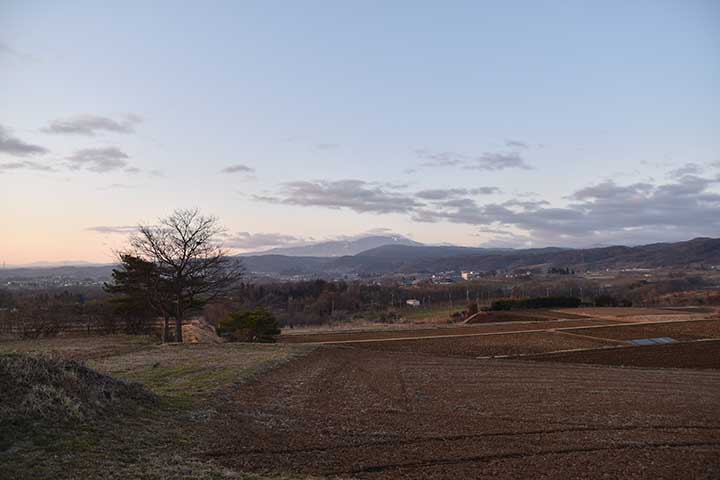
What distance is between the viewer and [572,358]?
91.9 feet

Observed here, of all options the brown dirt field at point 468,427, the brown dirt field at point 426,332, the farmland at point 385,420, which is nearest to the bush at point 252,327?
the brown dirt field at point 426,332

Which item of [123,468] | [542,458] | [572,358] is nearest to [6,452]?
[123,468]

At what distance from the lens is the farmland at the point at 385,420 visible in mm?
8492

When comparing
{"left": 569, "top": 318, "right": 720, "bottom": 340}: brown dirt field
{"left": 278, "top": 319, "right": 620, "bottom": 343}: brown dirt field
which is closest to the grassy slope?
{"left": 278, "top": 319, "right": 620, "bottom": 343}: brown dirt field

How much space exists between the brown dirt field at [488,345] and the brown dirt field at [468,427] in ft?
33.5

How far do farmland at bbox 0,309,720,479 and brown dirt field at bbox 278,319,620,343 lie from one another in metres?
12.0

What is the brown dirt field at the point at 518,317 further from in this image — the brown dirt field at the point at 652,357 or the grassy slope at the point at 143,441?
the grassy slope at the point at 143,441

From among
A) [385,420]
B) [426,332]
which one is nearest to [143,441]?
[385,420]

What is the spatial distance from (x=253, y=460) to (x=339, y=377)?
1079 cm

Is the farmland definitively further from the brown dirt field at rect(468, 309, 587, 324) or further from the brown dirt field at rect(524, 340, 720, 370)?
the brown dirt field at rect(468, 309, 587, 324)

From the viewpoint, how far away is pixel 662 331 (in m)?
41.1

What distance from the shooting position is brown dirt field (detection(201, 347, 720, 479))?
888cm

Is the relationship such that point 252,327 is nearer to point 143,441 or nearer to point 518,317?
point 143,441

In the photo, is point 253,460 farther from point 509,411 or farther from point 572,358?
point 572,358
